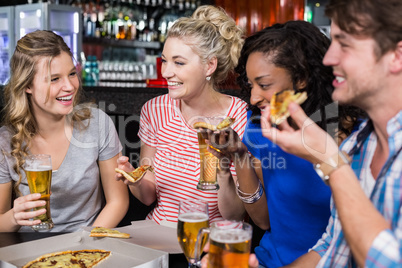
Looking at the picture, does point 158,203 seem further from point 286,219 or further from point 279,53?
point 279,53

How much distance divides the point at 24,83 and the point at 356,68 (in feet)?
4.94

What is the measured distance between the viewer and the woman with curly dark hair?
167 centimetres

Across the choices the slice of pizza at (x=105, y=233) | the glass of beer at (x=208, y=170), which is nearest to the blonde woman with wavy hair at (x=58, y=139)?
the glass of beer at (x=208, y=170)

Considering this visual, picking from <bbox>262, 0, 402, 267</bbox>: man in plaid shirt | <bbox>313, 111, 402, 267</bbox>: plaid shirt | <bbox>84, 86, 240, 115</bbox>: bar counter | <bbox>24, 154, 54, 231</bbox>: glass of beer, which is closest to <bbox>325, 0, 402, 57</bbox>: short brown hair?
<bbox>262, 0, 402, 267</bbox>: man in plaid shirt

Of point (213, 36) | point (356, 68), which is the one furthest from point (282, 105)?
point (213, 36)

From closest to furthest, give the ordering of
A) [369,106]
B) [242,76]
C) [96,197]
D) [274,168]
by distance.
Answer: [369,106] → [274,168] → [242,76] → [96,197]

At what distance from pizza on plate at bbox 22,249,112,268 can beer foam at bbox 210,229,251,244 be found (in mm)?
433

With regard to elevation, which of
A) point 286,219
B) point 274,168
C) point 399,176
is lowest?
point 286,219

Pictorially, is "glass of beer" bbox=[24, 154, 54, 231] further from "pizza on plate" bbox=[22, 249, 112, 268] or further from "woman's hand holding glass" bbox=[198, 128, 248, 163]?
"woman's hand holding glass" bbox=[198, 128, 248, 163]

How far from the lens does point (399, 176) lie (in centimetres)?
110

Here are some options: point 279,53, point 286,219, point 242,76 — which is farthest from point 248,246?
point 242,76

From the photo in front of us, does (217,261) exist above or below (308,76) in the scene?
below

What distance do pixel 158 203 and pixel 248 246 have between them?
1231mm

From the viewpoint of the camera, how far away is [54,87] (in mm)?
2102
